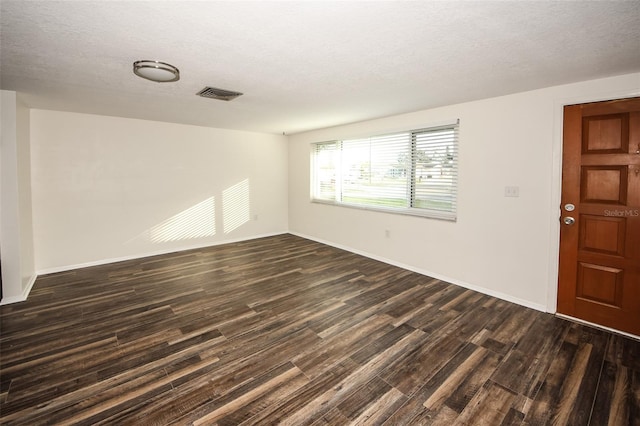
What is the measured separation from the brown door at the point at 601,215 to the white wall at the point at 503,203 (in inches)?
3.9

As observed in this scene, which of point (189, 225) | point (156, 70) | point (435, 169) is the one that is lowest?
point (189, 225)

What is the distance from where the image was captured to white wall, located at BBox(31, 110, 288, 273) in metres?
4.36

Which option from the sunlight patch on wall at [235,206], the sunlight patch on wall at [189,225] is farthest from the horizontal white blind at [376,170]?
the sunlight patch on wall at [189,225]

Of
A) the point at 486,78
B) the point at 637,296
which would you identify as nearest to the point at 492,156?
the point at 486,78

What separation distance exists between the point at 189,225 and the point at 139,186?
3.62ft

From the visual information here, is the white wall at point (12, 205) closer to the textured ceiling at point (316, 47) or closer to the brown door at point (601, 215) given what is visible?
the textured ceiling at point (316, 47)

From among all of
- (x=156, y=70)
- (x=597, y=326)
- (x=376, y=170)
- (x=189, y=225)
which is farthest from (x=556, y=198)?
(x=189, y=225)

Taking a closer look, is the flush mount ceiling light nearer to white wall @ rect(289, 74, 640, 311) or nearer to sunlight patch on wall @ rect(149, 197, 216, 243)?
white wall @ rect(289, 74, 640, 311)

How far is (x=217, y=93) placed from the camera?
10.8ft

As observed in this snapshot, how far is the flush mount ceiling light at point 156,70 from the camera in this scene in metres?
2.42

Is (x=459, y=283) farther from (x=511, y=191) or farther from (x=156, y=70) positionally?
(x=156, y=70)

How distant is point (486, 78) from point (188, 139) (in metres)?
4.89

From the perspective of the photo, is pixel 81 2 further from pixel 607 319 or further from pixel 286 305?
pixel 607 319

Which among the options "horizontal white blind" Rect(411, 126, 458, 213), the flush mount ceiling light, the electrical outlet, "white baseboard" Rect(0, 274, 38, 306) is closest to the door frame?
the electrical outlet
